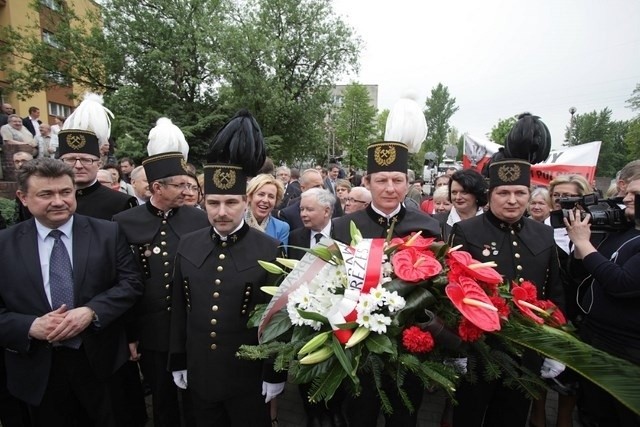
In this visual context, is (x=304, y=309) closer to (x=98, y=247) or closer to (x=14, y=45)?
(x=98, y=247)

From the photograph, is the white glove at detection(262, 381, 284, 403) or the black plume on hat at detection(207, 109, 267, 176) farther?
the black plume on hat at detection(207, 109, 267, 176)

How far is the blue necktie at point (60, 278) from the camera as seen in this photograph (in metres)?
2.56

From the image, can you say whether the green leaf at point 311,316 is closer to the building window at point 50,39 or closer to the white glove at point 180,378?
the white glove at point 180,378

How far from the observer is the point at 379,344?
1.65 meters

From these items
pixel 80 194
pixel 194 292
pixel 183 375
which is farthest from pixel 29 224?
pixel 183 375

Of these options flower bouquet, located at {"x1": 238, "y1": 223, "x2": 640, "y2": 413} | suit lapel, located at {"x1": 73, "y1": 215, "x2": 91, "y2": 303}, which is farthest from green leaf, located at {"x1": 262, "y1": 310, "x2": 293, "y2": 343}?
suit lapel, located at {"x1": 73, "y1": 215, "x2": 91, "y2": 303}

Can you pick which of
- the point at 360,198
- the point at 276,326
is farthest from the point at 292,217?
the point at 276,326

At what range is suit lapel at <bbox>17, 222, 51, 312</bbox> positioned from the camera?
2.50 metres

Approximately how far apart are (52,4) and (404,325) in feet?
97.6

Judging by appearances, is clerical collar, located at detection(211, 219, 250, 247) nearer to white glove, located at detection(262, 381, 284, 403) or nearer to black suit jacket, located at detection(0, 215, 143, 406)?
black suit jacket, located at detection(0, 215, 143, 406)

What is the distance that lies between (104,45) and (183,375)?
77.9ft

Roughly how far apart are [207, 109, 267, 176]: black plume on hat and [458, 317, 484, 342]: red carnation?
179 cm

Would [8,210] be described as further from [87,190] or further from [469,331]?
[469,331]

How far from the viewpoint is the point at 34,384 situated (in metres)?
2.52
